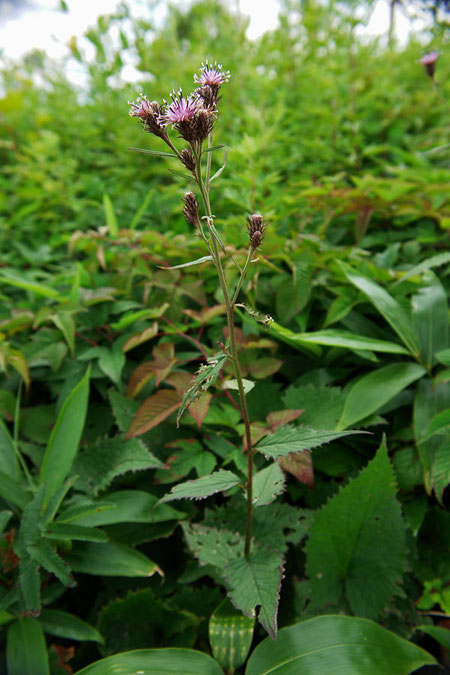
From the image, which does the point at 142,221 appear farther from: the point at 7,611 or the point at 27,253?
the point at 7,611

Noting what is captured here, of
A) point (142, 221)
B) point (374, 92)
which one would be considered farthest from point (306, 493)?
point (374, 92)

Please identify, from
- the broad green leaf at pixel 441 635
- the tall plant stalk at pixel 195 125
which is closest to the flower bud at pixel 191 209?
the tall plant stalk at pixel 195 125

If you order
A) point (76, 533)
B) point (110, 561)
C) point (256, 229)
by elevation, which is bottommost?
point (110, 561)

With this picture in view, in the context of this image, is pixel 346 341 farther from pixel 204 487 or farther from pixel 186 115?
pixel 186 115

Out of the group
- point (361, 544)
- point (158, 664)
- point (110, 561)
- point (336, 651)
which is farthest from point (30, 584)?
point (361, 544)

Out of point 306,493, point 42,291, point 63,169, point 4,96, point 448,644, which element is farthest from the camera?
point 4,96

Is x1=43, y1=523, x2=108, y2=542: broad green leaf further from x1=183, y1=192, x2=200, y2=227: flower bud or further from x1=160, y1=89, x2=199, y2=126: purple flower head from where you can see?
x1=160, y1=89, x2=199, y2=126: purple flower head

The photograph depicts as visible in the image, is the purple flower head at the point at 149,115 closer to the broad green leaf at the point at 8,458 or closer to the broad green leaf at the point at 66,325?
the broad green leaf at the point at 66,325
